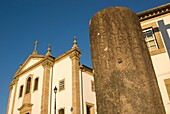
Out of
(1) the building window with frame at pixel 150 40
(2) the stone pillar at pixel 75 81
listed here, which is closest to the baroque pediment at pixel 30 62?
(2) the stone pillar at pixel 75 81

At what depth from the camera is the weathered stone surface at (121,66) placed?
1.15 metres

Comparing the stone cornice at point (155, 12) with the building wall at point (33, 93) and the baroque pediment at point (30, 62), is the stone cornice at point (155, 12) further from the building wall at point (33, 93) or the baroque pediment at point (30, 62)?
the baroque pediment at point (30, 62)

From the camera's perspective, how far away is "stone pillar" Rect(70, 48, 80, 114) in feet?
48.2

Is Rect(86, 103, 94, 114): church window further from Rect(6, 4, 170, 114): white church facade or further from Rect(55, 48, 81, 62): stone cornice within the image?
Rect(55, 48, 81, 62): stone cornice

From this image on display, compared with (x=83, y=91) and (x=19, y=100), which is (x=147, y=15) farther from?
(x=19, y=100)

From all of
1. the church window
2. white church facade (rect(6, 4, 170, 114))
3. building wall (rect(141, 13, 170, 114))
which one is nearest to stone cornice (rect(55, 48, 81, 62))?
white church facade (rect(6, 4, 170, 114))

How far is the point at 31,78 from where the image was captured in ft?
65.6

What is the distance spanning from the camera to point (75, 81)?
51.6ft

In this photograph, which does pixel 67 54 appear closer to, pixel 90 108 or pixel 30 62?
pixel 90 108

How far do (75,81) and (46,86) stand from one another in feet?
11.1

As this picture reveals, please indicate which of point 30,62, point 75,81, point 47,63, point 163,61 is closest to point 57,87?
point 75,81

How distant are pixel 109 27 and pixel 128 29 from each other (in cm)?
17

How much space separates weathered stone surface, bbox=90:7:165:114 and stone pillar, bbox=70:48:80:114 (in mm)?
13887

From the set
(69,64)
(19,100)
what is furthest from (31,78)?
(69,64)
